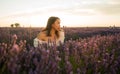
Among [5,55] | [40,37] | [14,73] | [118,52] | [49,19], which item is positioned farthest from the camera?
[49,19]

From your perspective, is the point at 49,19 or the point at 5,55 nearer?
the point at 5,55

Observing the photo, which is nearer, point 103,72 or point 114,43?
point 103,72

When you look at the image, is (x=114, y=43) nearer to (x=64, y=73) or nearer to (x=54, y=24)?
(x=54, y=24)

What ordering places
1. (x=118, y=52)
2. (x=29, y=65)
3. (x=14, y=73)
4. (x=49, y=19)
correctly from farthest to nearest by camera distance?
(x=49, y=19), (x=118, y=52), (x=29, y=65), (x=14, y=73)

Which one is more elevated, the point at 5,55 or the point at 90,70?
the point at 5,55

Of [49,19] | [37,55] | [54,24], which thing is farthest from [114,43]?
[37,55]

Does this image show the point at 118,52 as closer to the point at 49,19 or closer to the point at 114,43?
the point at 114,43

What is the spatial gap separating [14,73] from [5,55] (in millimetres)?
639

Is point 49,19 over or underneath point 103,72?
over

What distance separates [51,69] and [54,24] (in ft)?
16.6

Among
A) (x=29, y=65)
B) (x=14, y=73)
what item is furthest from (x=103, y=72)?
(x=14, y=73)

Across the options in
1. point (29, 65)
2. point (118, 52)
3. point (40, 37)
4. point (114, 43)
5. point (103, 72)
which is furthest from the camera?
point (40, 37)

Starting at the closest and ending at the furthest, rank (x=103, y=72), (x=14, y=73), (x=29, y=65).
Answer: (x=14, y=73)
(x=29, y=65)
(x=103, y=72)

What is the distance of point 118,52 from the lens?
4305mm
